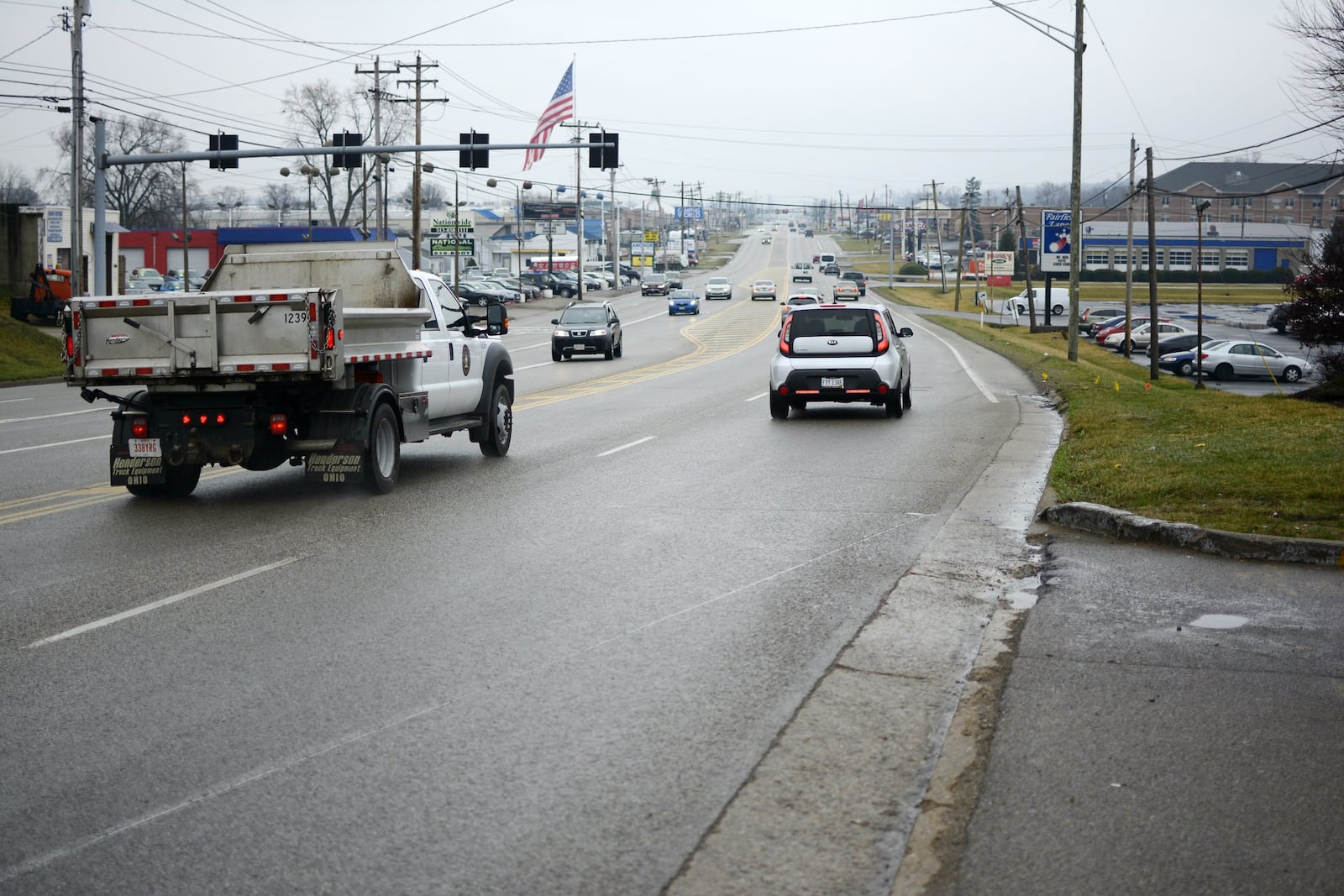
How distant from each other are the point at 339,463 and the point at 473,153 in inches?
1019

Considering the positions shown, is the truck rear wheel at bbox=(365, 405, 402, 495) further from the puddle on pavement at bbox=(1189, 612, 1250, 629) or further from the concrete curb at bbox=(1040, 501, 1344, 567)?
the puddle on pavement at bbox=(1189, 612, 1250, 629)

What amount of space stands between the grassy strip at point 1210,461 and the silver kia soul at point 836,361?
9.31 ft

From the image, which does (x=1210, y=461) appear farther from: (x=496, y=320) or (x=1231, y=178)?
(x=1231, y=178)

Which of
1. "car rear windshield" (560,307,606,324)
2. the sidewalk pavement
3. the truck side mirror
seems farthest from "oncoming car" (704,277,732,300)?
the sidewalk pavement

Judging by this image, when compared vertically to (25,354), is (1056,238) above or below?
above

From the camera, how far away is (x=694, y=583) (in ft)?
29.0

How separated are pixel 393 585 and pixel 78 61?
32.8m

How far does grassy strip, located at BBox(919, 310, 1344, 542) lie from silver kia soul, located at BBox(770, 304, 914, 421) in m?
2.84

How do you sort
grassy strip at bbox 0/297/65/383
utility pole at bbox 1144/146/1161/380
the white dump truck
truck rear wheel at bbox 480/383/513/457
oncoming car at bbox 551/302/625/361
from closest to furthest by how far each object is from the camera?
the white dump truck < truck rear wheel at bbox 480/383/513/457 < grassy strip at bbox 0/297/65/383 < oncoming car at bbox 551/302/625/361 < utility pole at bbox 1144/146/1161/380

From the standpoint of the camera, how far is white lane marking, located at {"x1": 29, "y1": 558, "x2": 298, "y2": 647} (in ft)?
24.6

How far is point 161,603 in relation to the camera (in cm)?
829

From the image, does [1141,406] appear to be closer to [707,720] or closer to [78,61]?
[707,720]

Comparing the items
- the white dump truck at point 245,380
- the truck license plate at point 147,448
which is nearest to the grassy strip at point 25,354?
the white dump truck at point 245,380

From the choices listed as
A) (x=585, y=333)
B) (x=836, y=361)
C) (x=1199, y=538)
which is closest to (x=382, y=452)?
(x=1199, y=538)
